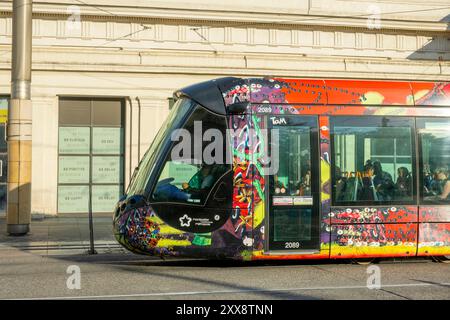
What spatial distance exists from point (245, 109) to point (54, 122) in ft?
40.4

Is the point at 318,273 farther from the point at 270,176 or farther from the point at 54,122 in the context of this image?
the point at 54,122

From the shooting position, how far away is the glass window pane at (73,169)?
22.2 m

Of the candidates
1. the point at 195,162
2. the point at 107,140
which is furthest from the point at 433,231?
the point at 107,140

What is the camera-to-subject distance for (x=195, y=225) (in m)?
10.7

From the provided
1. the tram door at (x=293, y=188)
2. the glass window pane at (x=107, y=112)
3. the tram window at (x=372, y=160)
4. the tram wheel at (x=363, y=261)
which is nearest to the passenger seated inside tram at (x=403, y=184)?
the tram window at (x=372, y=160)

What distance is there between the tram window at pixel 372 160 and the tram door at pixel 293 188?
1.34 ft

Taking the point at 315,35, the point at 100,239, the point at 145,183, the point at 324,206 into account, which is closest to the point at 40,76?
the point at 100,239

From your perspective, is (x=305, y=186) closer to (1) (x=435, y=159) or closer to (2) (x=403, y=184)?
(2) (x=403, y=184)

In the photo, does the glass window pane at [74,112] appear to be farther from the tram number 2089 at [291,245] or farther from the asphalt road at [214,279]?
the tram number 2089 at [291,245]

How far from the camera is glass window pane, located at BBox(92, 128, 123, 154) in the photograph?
22.4m

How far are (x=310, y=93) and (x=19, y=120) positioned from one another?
27.4 feet

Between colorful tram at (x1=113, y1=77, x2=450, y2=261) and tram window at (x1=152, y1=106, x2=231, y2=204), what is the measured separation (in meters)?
0.02

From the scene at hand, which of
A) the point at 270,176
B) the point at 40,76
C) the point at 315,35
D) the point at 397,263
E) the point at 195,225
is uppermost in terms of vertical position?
the point at 315,35

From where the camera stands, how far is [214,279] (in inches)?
386
